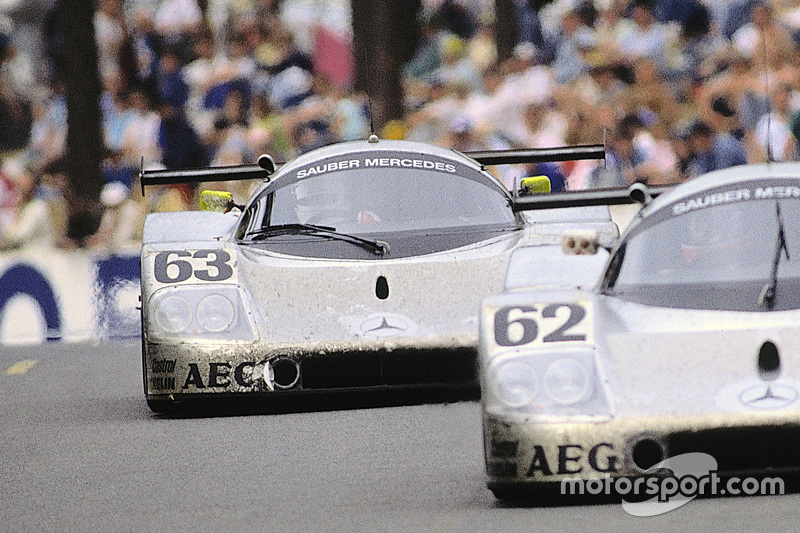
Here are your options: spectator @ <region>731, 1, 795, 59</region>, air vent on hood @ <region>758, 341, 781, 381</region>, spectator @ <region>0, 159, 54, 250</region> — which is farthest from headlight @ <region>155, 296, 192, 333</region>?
spectator @ <region>731, 1, 795, 59</region>

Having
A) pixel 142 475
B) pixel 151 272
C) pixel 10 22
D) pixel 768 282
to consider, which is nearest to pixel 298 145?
pixel 10 22

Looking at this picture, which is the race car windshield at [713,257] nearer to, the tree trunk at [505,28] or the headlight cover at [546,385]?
the headlight cover at [546,385]

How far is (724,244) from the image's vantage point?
679 cm

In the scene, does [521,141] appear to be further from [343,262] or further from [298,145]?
[343,262]

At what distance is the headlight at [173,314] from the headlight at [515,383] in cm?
345

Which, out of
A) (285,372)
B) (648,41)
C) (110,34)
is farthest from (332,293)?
(110,34)

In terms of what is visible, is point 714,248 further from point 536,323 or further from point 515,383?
point 515,383

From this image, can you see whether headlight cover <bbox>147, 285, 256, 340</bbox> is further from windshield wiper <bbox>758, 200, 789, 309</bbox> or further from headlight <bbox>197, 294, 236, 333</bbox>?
windshield wiper <bbox>758, 200, 789, 309</bbox>

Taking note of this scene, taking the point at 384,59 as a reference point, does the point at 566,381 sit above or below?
below

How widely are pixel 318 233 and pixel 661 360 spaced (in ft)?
13.1

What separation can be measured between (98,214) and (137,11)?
18.0 ft

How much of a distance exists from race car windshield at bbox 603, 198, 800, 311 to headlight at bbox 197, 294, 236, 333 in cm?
295

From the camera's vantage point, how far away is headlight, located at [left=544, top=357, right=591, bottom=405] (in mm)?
6078

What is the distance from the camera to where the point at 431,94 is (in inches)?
812
